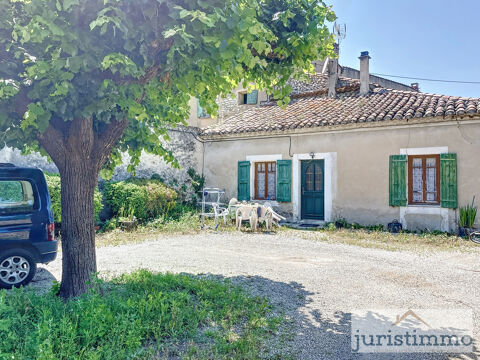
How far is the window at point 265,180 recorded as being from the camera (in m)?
12.6

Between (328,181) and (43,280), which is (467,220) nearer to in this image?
(328,181)

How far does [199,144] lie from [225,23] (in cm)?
1085

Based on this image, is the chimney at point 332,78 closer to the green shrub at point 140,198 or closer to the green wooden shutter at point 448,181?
the green wooden shutter at point 448,181

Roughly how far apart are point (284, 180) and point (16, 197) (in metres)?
8.40

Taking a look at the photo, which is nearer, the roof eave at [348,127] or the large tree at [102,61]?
the large tree at [102,61]

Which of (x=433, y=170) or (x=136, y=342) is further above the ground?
(x=433, y=170)

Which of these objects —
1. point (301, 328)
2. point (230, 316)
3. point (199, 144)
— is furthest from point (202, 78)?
point (199, 144)

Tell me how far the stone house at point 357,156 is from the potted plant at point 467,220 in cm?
18

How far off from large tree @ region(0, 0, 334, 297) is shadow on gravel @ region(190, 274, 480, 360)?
226 centimetres

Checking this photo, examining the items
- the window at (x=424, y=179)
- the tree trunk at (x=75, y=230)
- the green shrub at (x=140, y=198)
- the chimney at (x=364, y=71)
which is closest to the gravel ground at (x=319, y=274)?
the tree trunk at (x=75, y=230)

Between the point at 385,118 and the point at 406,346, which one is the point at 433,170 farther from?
the point at 406,346

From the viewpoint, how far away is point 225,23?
3.33m

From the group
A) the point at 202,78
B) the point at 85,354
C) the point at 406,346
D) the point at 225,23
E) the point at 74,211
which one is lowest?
the point at 406,346

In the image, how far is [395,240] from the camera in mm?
8922
